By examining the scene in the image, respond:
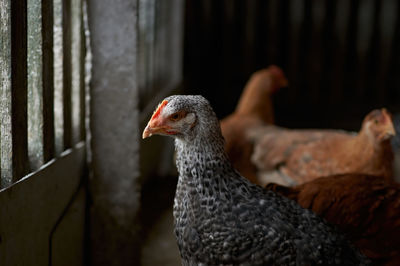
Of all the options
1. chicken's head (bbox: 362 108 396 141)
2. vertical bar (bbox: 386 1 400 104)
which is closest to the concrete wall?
chicken's head (bbox: 362 108 396 141)

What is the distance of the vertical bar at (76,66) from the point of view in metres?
3.25

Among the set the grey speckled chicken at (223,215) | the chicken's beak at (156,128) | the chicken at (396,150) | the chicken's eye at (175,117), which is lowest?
the chicken at (396,150)

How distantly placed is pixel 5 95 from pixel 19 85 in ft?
0.38

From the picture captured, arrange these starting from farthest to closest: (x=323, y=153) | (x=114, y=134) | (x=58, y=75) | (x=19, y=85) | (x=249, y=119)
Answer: (x=249, y=119)
(x=323, y=153)
(x=114, y=134)
(x=58, y=75)
(x=19, y=85)

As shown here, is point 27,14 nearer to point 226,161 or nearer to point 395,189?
point 226,161

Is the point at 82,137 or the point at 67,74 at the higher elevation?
the point at 67,74

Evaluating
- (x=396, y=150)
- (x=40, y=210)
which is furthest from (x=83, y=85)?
(x=396, y=150)

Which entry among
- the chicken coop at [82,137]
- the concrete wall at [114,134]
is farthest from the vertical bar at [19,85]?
the concrete wall at [114,134]

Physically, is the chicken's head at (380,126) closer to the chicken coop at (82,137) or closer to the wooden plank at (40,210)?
the chicken coop at (82,137)

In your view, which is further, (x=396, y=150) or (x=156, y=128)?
(x=396, y=150)

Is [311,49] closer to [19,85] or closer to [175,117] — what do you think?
[175,117]

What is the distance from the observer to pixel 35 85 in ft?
8.50

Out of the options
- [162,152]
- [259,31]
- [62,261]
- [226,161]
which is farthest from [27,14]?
Result: [259,31]

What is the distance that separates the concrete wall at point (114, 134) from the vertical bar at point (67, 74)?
14cm
